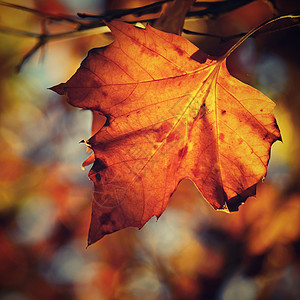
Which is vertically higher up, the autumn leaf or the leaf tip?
the leaf tip

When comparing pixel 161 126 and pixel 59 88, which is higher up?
pixel 59 88


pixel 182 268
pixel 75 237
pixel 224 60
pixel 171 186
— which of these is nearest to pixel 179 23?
pixel 224 60

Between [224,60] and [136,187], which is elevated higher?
[224,60]

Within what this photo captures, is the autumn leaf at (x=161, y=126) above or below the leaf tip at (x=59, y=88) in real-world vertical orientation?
below

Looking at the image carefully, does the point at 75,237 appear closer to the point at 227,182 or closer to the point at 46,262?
the point at 46,262

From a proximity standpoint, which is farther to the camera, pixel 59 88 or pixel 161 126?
pixel 161 126

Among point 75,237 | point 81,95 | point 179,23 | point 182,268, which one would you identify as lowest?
point 182,268

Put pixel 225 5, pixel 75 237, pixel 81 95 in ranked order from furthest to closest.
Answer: pixel 75 237 < pixel 225 5 < pixel 81 95

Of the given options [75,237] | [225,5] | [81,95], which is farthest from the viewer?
[75,237]
